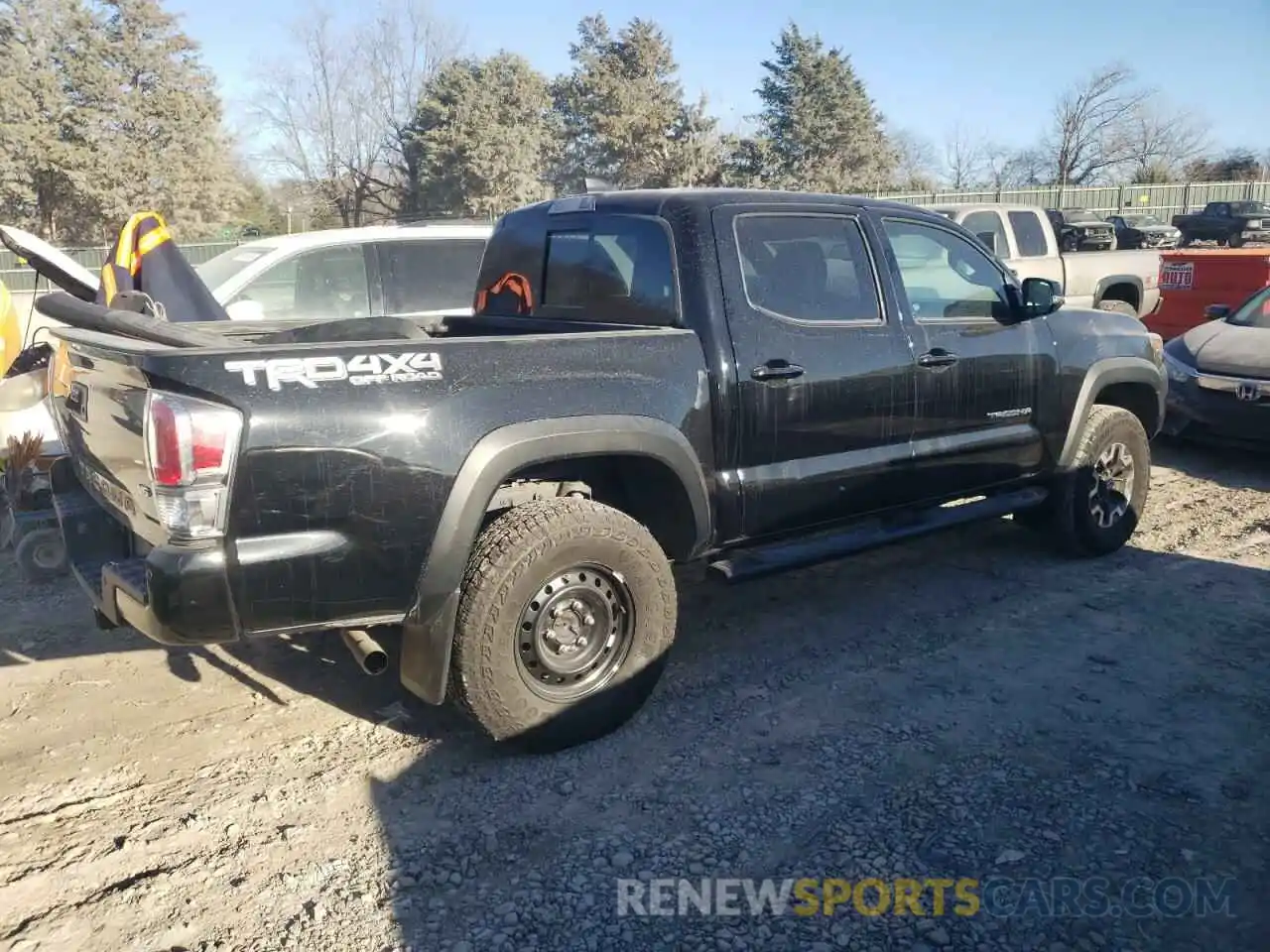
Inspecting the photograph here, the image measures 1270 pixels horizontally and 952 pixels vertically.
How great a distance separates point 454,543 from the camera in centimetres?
339

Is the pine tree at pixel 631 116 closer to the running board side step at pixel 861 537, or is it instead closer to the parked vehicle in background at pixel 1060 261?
the parked vehicle in background at pixel 1060 261

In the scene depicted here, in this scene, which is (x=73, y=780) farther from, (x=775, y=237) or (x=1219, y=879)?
(x=1219, y=879)

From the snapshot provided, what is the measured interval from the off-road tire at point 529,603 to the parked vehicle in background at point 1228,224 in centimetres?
3547

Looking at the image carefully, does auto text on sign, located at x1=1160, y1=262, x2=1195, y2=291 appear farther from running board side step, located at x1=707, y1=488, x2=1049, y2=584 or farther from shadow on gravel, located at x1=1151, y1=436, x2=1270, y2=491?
running board side step, located at x1=707, y1=488, x2=1049, y2=584

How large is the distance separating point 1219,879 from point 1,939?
339 centimetres

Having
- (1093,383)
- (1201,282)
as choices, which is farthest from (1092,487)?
(1201,282)

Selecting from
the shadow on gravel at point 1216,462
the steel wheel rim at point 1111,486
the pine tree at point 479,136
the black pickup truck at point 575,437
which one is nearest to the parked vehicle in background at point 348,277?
the black pickup truck at point 575,437

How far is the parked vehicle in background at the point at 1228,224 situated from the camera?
3384cm

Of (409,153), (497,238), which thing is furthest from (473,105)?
(497,238)

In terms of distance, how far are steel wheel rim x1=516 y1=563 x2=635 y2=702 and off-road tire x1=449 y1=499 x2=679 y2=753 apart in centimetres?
3

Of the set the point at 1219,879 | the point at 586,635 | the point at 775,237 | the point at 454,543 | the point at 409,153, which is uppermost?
the point at 409,153

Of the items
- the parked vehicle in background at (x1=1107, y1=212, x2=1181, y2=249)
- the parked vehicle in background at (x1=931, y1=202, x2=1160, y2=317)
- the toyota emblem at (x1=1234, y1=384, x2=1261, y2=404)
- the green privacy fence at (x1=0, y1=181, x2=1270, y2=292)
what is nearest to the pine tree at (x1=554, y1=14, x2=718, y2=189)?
the green privacy fence at (x1=0, y1=181, x2=1270, y2=292)

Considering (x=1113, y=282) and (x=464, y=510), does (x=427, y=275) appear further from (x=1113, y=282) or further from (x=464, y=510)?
(x=1113, y=282)

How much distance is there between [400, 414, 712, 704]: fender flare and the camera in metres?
3.37
